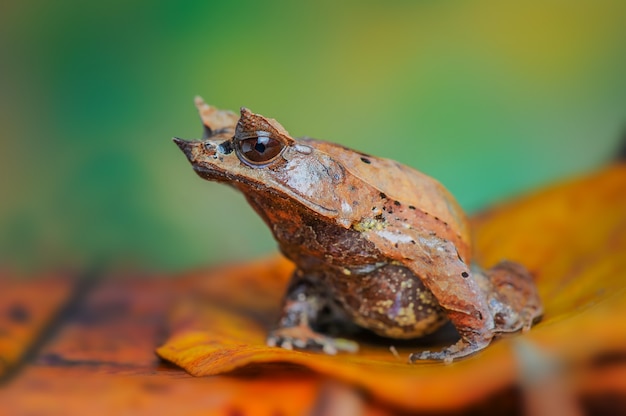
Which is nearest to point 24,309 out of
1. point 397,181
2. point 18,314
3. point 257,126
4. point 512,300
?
point 18,314

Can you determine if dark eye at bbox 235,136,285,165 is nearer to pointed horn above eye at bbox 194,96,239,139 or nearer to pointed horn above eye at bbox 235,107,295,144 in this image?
pointed horn above eye at bbox 235,107,295,144

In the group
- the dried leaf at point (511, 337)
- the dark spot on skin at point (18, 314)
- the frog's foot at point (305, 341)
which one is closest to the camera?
the dried leaf at point (511, 337)

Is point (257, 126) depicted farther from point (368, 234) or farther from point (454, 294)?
point (454, 294)

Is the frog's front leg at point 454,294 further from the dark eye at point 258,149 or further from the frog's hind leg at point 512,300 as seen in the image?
the dark eye at point 258,149

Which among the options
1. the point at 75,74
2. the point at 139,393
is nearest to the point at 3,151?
the point at 75,74

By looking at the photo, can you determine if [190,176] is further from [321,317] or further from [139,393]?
[139,393]

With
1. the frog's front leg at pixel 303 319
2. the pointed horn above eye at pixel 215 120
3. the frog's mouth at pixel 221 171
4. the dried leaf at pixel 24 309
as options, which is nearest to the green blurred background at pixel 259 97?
the dried leaf at pixel 24 309
